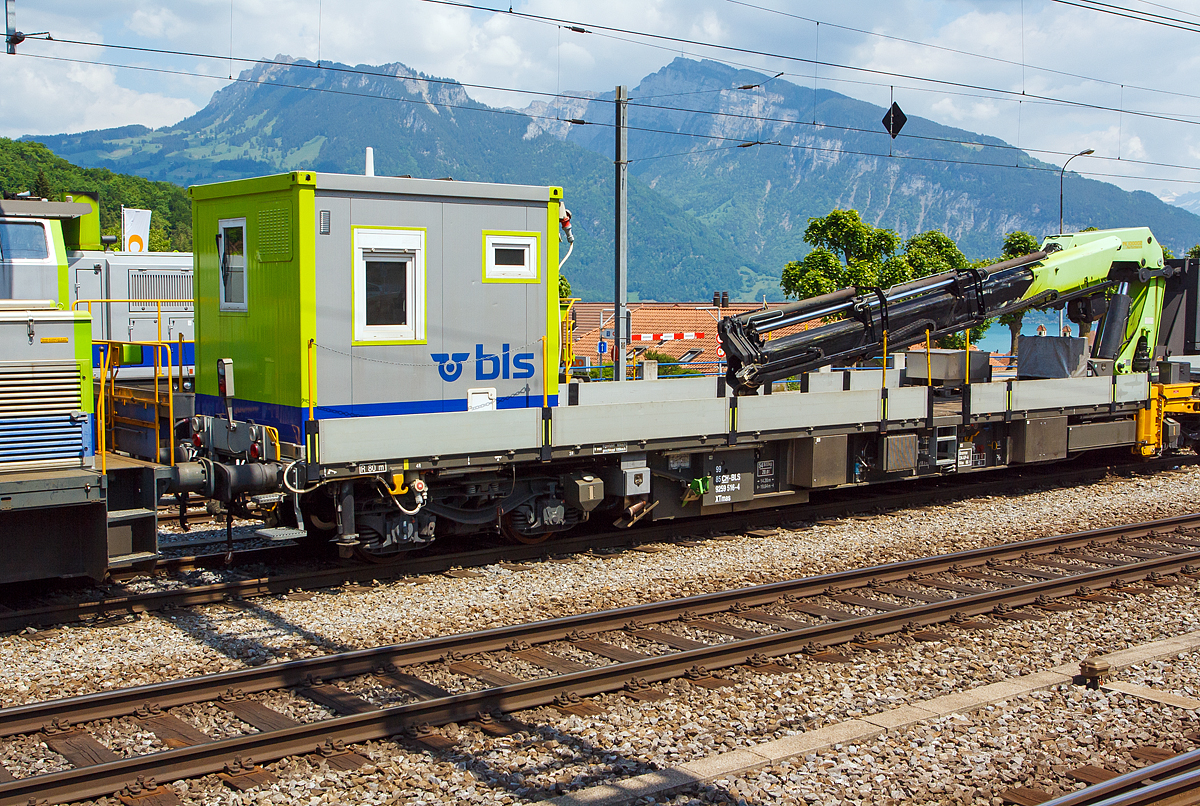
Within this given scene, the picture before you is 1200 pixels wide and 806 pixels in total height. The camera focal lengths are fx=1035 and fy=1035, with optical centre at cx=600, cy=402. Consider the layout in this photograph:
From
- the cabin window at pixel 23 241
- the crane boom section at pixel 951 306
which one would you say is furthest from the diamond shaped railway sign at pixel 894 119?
the cabin window at pixel 23 241

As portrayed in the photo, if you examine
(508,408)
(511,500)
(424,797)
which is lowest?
(424,797)

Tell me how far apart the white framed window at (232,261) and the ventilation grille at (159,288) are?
23.4 feet

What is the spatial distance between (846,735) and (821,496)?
8319 millimetres

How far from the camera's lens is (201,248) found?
1099 centimetres

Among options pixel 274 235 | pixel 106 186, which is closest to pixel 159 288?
pixel 274 235

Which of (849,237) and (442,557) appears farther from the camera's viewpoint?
(849,237)

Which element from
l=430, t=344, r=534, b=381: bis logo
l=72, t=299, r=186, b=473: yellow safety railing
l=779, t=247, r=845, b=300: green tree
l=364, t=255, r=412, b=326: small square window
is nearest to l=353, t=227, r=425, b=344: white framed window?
l=364, t=255, r=412, b=326: small square window

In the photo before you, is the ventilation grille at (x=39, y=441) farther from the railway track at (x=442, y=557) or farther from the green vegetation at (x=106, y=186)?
the green vegetation at (x=106, y=186)

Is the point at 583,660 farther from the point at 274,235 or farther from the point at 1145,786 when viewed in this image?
the point at 274,235

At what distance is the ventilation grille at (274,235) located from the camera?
9.52 m

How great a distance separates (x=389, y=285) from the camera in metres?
9.96

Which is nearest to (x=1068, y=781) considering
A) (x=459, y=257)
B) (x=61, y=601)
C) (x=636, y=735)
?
(x=636, y=735)

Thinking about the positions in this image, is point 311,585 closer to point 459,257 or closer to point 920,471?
point 459,257

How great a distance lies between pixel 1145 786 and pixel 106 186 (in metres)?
112
